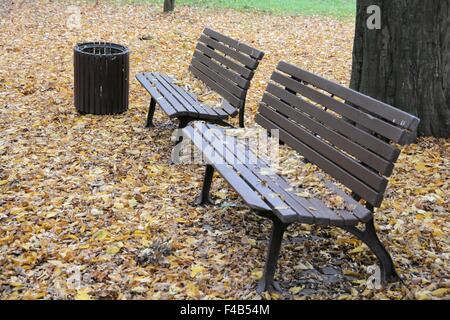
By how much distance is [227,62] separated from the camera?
573 cm

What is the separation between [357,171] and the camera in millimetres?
3453

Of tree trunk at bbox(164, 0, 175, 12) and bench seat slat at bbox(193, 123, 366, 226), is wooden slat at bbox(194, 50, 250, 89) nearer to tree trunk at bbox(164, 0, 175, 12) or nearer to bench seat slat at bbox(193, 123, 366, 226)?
bench seat slat at bbox(193, 123, 366, 226)

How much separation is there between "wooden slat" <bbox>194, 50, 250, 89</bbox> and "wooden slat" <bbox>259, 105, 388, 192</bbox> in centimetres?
61

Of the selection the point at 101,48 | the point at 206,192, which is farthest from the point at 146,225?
the point at 101,48

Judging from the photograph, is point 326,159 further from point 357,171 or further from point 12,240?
point 12,240

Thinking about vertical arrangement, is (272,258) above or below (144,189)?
above

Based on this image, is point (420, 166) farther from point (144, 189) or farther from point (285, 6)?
point (285, 6)

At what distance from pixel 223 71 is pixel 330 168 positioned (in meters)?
2.38

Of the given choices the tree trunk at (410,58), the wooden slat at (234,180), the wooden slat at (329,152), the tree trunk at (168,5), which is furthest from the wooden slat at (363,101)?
the tree trunk at (168,5)

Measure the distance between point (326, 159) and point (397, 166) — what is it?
1676 millimetres

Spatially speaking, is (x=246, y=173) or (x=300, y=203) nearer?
(x=300, y=203)

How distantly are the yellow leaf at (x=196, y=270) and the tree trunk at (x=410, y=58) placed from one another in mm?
2940

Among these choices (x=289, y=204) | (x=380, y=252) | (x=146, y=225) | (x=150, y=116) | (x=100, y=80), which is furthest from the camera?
(x=100, y=80)

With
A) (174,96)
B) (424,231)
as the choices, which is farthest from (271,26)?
(424,231)
